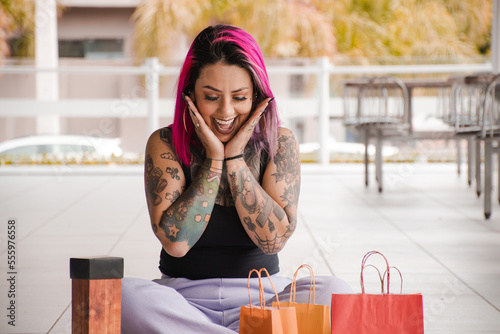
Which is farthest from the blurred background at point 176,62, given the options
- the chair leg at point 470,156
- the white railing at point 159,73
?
the chair leg at point 470,156

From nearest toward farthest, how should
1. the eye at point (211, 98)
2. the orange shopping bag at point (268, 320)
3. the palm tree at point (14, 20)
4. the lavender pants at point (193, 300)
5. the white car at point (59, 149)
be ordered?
the orange shopping bag at point (268, 320)
the lavender pants at point (193, 300)
the eye at point (211, 98)
the white car at point (59, 149)
the palm tree at point (14, 20)

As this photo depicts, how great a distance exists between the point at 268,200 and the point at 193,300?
0.32 m

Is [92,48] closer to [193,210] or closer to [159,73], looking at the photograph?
[159,73]

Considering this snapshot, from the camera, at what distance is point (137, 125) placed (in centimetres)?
825

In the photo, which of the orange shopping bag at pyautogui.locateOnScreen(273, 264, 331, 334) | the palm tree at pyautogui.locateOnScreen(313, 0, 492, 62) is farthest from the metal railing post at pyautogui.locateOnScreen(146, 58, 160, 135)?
the palm tree at pyautogui.locateOnScreen(313, 0, 492, 62)

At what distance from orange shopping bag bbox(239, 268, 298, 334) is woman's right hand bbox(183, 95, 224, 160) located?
415mm

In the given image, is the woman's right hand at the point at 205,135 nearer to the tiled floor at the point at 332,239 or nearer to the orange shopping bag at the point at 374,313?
the orange shopping bag at the point at 374,313

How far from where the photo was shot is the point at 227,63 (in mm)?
1765

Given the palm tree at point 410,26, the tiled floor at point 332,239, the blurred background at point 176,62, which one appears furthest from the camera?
the palm tree at point 410,26

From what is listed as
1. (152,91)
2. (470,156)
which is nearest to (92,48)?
(152,91)

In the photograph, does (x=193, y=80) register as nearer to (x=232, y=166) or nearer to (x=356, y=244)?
(x=232, y=166)

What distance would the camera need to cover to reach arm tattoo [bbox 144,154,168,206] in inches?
71.5

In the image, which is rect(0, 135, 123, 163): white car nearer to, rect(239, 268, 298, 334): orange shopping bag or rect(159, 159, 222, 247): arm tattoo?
rect(159, 159, 222, 247): arm tattoo

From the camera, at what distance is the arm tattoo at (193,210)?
174 centimetres
